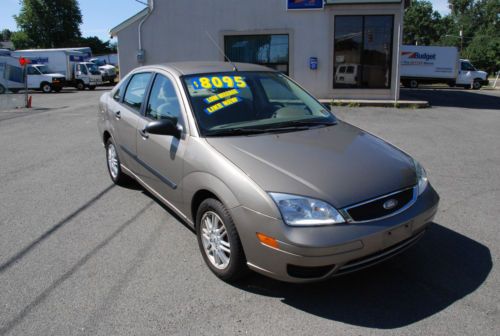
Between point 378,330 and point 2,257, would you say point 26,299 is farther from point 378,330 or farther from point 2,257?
point 378,330

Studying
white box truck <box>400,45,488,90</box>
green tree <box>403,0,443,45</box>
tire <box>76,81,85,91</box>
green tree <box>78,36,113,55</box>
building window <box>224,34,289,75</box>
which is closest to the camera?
building window <box>224,34,289,75</box>

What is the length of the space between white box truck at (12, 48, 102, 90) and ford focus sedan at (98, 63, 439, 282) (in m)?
28.4

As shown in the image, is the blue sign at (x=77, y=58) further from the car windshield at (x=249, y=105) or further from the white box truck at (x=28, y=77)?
the car windshield at (x=249, y=105)

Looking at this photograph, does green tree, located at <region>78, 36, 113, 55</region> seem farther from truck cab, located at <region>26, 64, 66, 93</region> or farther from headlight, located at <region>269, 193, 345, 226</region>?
headlight, located at <region>269, 193, 345, 226</region>

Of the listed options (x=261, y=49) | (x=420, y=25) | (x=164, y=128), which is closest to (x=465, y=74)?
(x=261, y=49)

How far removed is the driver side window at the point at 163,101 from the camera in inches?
161

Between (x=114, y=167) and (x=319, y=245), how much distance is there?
155 inches

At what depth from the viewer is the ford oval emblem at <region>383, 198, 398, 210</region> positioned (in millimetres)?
3020

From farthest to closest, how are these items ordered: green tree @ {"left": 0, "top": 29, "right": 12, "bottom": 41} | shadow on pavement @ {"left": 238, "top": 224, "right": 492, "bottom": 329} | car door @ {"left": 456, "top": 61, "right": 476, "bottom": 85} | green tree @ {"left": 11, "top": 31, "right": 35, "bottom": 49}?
1. green tree @ {"left": 0, "top": 29, "right": 12, "bottom": 41}
2. green tree @ {"left": 11, "top": 31, "right": 35, "bottom": 49}
3. car door @ {"left": 456, "top": 61, "right": 476, "bottom": 85}
4. shadow on pavement @ {"left": 238, "top": 224, "right": 492, "bottom": 329}

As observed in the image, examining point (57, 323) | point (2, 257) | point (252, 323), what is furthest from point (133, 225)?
point (252, 323)

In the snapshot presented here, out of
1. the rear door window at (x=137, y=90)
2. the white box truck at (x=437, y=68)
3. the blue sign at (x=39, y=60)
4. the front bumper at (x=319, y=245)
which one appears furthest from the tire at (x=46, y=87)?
the front bumper at (x=319, y=245)

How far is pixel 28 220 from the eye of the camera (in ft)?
15.6

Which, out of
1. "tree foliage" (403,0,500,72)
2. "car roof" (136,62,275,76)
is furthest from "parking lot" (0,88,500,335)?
"tree foliage" (403,0,500,72)

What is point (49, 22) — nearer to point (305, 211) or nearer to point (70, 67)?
point (70, 67)
